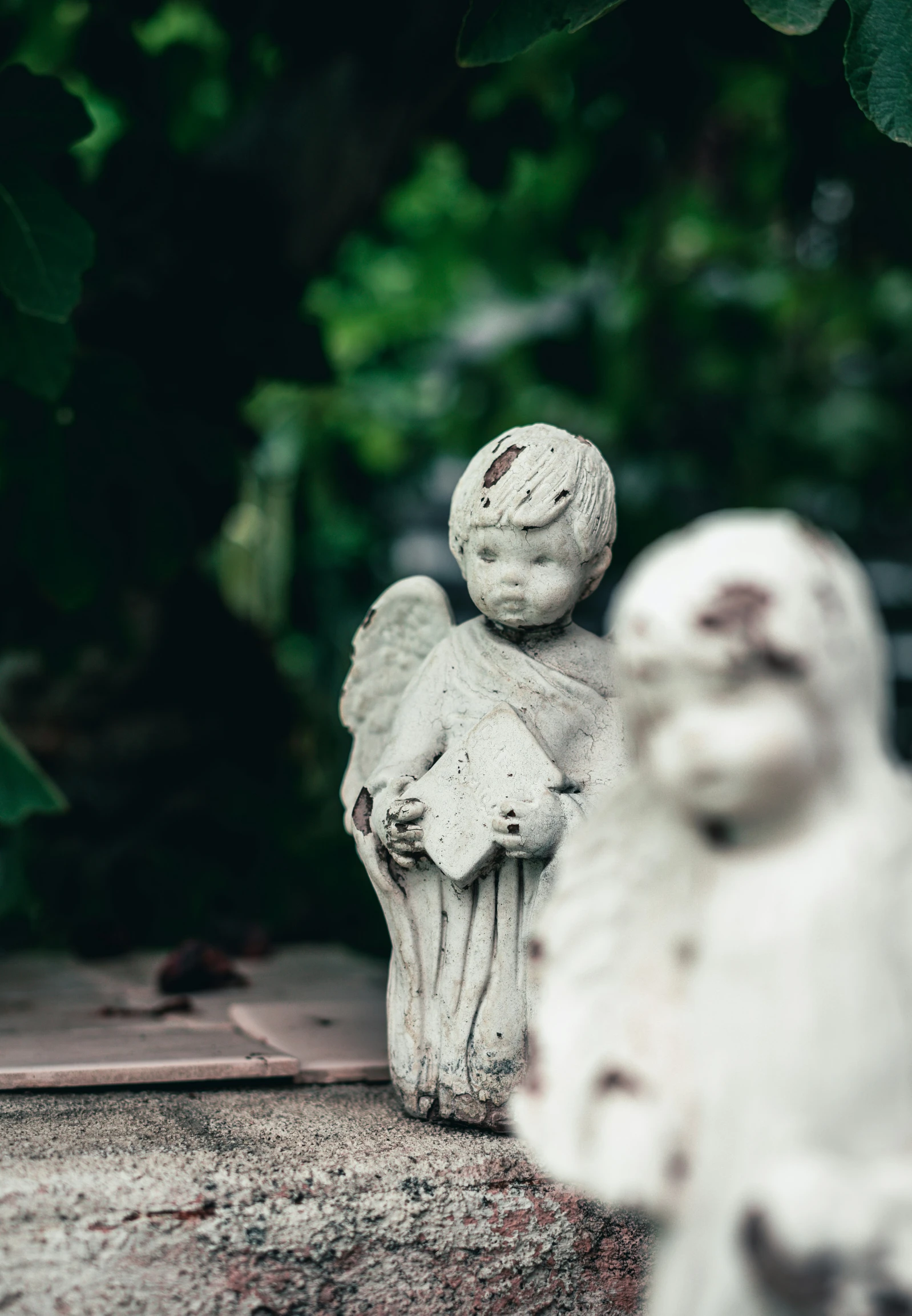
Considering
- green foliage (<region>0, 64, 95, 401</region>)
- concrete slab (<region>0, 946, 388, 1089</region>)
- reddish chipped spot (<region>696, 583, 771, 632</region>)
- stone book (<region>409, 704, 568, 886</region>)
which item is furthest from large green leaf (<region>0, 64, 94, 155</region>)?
reddish chipped spot (<region>696, 583, 771, 632</region>)

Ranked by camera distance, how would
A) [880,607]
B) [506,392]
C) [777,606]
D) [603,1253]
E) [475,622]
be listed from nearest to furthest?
[777,606], [603,1253], [475,622], [506,392], [880,607]

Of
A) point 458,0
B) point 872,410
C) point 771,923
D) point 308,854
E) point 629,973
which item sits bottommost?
point 308,854

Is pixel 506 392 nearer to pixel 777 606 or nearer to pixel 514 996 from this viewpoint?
pixel 514 996

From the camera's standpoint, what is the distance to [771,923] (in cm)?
134

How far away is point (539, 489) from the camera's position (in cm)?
239

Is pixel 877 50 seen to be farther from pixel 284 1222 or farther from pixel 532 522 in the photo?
pixel 284 1222

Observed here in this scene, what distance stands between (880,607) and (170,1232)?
8.17m

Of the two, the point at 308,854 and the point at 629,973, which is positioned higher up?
the point at 629,973

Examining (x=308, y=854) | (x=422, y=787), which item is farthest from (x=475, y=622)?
(x=308, y=854)

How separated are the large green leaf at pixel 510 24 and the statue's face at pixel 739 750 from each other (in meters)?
1.51

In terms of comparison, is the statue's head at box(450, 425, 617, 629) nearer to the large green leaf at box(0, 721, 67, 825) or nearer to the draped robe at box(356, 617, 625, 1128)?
the draped robe at box(356, 617, 625, 1128)

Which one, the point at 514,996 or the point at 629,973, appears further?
the point at 514,996

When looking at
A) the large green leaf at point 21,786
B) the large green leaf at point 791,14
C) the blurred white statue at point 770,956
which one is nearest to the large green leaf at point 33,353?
the large green leaf at point 21,786

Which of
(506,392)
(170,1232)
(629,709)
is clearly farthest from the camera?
(506,392)
